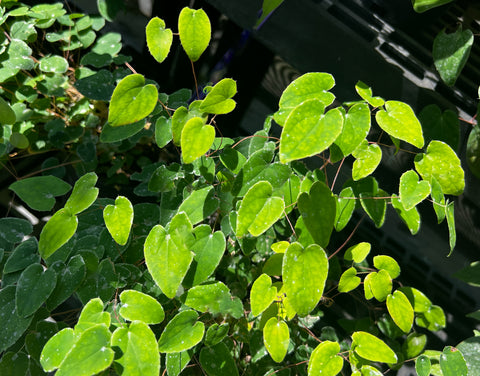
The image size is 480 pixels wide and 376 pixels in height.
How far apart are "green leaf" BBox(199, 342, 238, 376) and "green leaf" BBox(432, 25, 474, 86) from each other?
760mm

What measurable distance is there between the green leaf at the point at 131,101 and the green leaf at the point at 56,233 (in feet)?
0.67

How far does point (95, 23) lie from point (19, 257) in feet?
2.85

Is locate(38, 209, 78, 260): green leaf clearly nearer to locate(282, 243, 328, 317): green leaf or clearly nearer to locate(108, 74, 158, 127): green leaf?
locate(108, 74, 158, 127): green leaf

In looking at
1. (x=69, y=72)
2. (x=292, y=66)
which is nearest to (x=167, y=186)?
(x=292, y=66)

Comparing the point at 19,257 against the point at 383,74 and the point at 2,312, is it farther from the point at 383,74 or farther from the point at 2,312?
the point at 383,74

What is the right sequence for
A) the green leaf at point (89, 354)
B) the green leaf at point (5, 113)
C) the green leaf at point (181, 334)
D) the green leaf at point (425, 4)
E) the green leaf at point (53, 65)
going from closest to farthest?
the green leaf at point (89, 354) < the green leaf at point (181, 334) < the green leaf at point (425, 4) < the green leaf at point (5, 113) < the green leaf at point (53, 65)

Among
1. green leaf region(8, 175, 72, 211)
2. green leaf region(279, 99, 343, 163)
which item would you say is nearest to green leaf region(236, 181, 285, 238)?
green leaf region(279, 99, 343, 163)

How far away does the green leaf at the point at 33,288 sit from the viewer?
2.46 ft

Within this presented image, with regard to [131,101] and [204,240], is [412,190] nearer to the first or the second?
[204,240]

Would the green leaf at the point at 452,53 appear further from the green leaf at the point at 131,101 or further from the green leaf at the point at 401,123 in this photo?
the green leaf at the point at 131,101

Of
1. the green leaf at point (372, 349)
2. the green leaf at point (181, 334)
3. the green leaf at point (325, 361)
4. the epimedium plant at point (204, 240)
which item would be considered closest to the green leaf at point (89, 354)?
the epimedium plant at point (204, 240)

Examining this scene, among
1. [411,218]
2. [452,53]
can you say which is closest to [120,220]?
[411,218]

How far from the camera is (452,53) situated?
898 mm

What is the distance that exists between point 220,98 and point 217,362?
50cm
